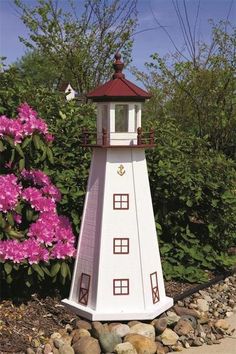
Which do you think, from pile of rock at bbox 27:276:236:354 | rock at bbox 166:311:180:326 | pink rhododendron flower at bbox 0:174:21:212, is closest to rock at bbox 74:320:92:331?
pile of rock at bbox 27:276:236:354

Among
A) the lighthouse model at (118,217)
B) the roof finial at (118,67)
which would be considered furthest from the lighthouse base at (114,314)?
the roof finial at (118,67)

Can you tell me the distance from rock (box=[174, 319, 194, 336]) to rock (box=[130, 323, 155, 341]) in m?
0.32

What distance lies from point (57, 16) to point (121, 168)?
11.3 m

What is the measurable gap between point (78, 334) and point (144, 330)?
0.67 metres

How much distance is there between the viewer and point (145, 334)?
5203mm

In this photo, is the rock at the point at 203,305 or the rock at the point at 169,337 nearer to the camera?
the rock at the point at 169,337

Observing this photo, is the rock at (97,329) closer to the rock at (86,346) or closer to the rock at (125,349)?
the rock at (86,346)

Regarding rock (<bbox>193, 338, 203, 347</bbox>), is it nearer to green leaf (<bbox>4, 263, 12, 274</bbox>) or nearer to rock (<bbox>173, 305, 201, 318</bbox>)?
rock (<bbox>173, 305, 201, 318</bbox>)

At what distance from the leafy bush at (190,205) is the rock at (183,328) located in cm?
132

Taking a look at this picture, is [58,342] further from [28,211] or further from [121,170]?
[121,170]

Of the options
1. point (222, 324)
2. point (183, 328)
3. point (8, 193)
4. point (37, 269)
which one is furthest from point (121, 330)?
point (8, 193)

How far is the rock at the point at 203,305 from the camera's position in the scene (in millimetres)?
6212

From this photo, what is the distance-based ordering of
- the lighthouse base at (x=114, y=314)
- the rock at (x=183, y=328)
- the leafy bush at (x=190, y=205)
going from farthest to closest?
the leafy bush at (x=190, y=205) < the rock at (x=183, y=328) < the lighthouse base at (x=114, y=314)

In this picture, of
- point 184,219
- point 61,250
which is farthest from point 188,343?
point 184,219
